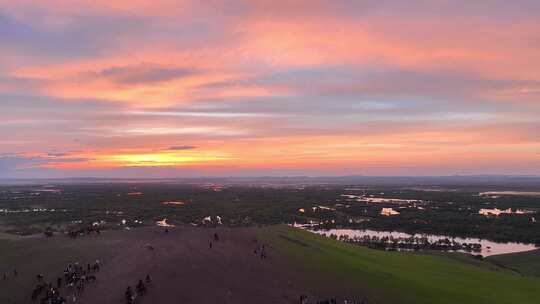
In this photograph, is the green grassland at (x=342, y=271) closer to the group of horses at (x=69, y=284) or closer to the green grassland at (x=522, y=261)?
the group of horses at (x=69, y=284)

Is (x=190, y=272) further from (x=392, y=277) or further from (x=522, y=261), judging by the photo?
(x=522, y=261)

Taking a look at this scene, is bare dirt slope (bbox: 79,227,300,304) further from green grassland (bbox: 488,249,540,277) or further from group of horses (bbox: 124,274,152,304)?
green grassland (bbox: 488,249,540,277)

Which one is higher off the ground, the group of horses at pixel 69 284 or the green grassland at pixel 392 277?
the group of horses at pixel 69 284

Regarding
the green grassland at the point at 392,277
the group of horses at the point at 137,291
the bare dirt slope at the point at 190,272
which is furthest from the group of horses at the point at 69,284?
the green grassland at the point at 392,277

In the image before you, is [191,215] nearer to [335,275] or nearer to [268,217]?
[268,217]

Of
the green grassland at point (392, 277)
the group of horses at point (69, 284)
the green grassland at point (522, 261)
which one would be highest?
the group of horses at point (69, 284)

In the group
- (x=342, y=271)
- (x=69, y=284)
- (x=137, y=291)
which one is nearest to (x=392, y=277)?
(x=342, y=271)
